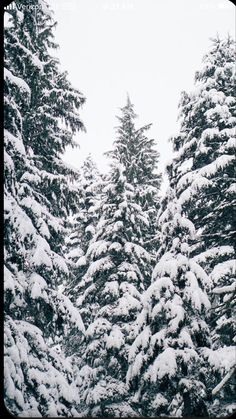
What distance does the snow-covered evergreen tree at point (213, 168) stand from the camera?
975 cm

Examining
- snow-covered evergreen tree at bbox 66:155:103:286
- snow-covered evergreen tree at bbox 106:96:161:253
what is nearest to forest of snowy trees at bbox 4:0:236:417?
snow-covered evergreen tree at bbox 106:96:161:253

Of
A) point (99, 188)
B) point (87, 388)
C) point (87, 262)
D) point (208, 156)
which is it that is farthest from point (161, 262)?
point (99, 188)

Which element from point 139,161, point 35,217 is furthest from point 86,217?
point 35,217

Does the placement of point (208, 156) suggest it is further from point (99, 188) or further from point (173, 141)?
point (99, 188)

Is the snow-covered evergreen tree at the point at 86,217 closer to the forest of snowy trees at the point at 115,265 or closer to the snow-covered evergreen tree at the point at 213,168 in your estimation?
the forest of snowy trees at the point at 115,265

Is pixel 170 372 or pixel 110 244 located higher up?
pixel 110 244

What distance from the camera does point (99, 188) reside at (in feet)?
65.7

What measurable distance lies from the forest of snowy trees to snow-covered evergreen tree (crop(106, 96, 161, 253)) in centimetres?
222

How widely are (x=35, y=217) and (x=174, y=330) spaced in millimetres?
4897

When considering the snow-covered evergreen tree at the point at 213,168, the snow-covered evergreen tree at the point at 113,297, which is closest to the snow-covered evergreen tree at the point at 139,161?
the snow-covered evergreen tree at the point at 113,297

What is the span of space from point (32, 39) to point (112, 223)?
295 inches

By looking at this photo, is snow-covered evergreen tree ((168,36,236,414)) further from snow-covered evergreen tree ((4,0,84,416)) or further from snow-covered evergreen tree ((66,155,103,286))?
snow-covered evergreen tree ((66,155,103,286))

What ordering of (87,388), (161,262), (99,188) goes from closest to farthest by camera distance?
1. (161,262)
2. (87,388)
3. (99,188)

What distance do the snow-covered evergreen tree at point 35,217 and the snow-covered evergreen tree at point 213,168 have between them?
367cm
